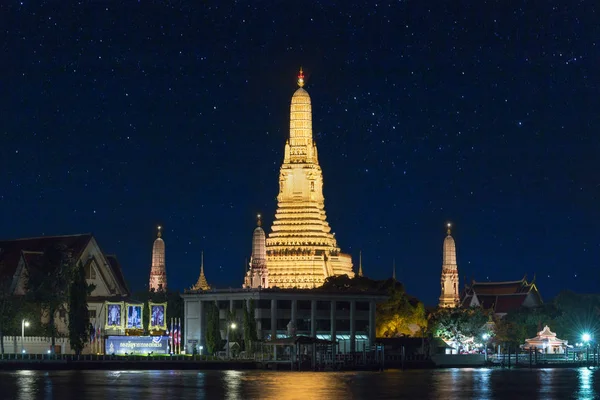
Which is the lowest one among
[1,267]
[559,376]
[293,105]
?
[559,376]

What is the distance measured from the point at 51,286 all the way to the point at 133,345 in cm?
1071

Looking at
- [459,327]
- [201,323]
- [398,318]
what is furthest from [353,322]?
[459,327]

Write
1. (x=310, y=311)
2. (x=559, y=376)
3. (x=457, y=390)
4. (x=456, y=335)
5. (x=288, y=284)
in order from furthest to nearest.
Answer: (x=288, y=284), (x=456, y=335), (x=310, y=311), (x=559, y=376), (x=457, y=390)

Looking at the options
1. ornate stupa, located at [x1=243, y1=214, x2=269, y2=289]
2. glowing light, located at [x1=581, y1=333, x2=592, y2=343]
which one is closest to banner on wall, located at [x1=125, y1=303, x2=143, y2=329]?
ornate stupa, located at [x1=243, y1=214, x2=269, y2=289]

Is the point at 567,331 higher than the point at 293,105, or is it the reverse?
the point at 293,105

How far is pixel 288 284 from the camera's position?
533 feet

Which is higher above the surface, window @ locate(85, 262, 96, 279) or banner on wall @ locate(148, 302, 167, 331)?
window @ locate(85, 262, 96, 279)

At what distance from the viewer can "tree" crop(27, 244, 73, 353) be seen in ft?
400

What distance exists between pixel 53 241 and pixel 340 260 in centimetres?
3981

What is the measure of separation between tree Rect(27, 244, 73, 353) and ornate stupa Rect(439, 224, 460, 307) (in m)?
56.6

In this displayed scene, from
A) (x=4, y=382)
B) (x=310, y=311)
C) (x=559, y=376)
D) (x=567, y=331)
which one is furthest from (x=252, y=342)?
(x=567, y=331)

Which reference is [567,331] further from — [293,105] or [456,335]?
Answer: [293,105]

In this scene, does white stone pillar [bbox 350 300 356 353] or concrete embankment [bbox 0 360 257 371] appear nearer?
concrete embankment [bbox 0 360 257 371]

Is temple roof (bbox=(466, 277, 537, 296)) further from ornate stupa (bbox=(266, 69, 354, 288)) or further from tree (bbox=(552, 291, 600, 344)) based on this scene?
ornate stupa (bbox=(266, 69, 354, 288))
